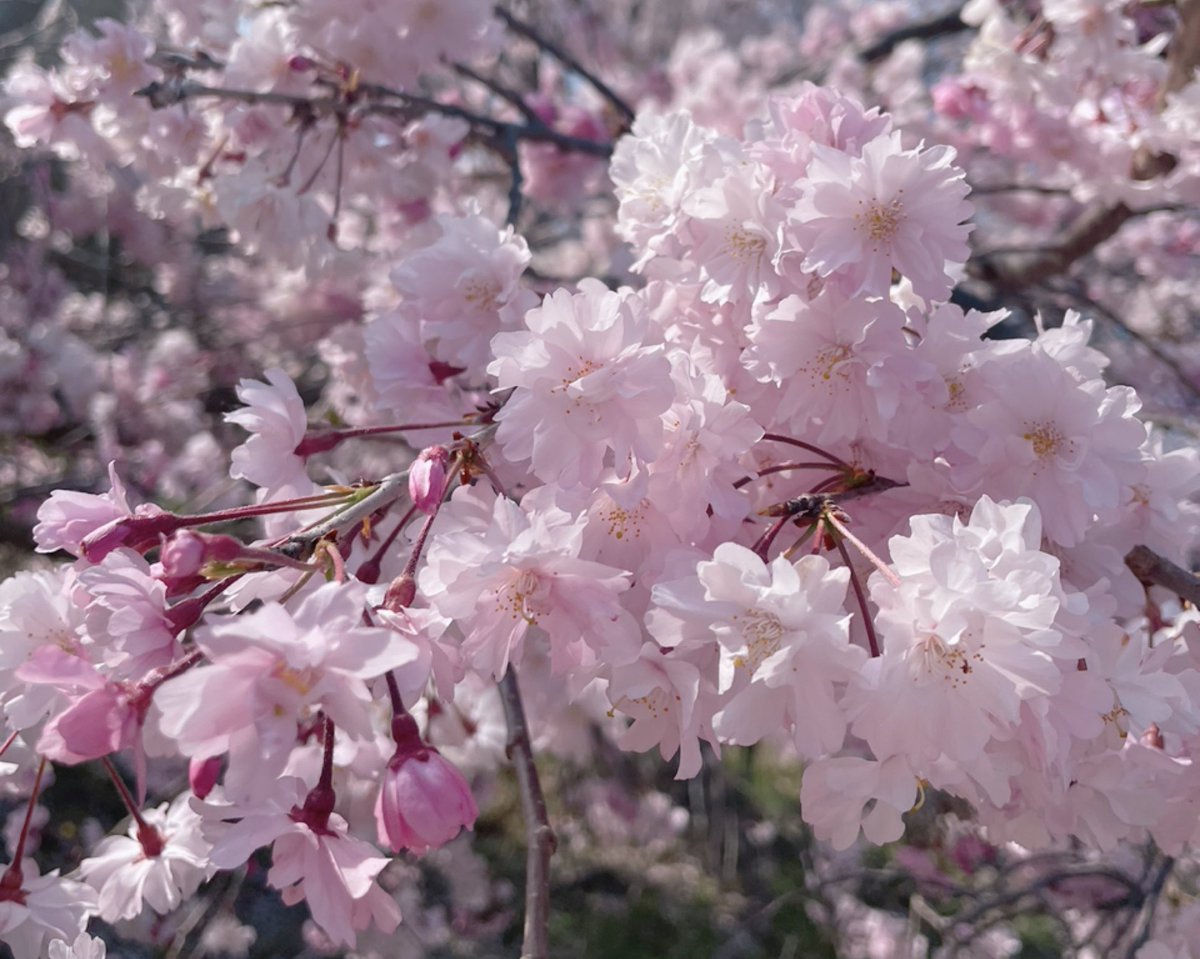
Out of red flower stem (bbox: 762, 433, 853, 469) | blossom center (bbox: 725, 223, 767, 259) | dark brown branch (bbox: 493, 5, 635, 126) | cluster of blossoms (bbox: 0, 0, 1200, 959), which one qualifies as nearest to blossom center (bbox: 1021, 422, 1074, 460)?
cluster of blossoms (bbox: 0, 0, 1200, 959)

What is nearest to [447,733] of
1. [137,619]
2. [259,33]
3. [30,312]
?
[137,619]

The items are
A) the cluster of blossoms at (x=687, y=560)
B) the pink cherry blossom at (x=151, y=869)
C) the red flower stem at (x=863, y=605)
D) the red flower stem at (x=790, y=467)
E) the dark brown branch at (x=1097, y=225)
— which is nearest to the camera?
the cluster of blossoms at (x=687, y=560)

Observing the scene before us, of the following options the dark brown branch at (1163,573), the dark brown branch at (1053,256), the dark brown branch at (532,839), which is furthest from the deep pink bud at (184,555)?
the dark brown branch at (1053,256)

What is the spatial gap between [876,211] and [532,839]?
2.64ft

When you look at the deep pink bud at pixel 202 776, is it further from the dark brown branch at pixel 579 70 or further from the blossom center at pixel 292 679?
the dark brown branch at pixel 579 70

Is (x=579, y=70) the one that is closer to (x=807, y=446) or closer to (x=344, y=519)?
(x=807, y=446)

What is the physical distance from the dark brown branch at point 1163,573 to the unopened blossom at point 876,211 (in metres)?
0.42

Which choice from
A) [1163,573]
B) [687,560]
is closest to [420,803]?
[687,560]

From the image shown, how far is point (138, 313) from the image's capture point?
4547mm

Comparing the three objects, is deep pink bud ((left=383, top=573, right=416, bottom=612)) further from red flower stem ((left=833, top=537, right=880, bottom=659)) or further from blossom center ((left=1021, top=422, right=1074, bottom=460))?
blossom center ((left=1021, top=422, right=1074, bottom=460))

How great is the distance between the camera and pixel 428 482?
2.58 feet

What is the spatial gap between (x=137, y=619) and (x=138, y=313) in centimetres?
444

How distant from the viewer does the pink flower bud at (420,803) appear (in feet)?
2.35

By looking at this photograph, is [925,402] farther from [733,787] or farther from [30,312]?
[733,787]
